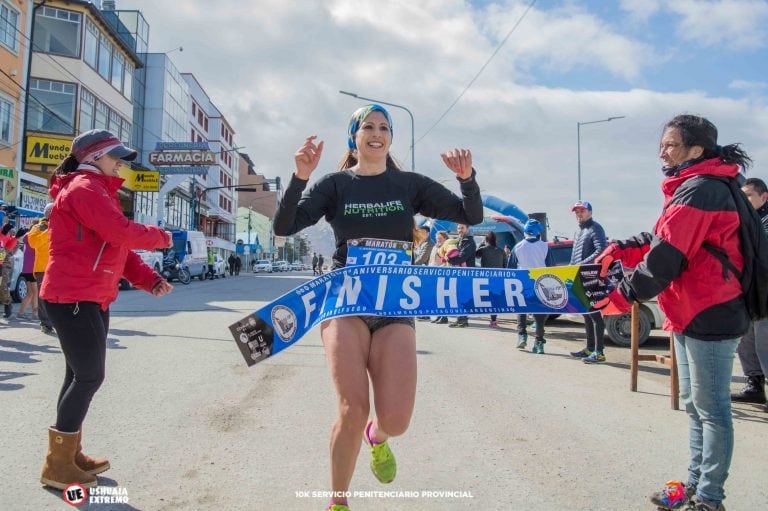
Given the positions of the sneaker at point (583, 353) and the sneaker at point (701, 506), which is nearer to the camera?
the sneaker at point (701, 506)

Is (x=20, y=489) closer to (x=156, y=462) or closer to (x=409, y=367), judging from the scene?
(x=156, y=462)

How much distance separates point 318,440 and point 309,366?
297 centimetres

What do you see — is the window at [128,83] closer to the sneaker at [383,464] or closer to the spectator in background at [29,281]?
the spectator in background at [29,281]

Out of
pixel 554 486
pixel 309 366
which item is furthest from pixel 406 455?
pixel 309 366

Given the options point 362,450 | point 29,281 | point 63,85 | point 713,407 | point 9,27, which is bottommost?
point 362,450

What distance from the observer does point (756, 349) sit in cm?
537

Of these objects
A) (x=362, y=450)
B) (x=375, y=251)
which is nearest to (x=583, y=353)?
(x=362, y=450)

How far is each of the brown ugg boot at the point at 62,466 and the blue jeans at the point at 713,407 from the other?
3331 millimetres

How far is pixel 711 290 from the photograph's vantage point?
2.85 metres

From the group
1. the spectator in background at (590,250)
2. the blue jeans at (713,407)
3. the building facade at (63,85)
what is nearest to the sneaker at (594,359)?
the spectator in background at (590,250)

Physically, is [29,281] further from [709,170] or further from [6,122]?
[6,122]

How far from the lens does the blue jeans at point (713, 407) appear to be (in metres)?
2.82

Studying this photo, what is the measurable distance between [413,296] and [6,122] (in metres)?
27.0

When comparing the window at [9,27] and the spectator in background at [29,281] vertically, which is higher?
the window at [9,27]
